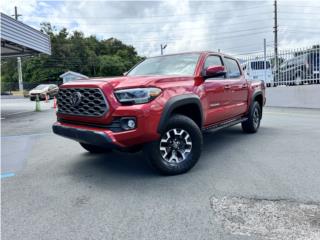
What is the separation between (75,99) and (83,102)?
171 millimetres

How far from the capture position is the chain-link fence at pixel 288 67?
13000 mm

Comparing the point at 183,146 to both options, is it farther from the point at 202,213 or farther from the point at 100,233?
the point at 100,233

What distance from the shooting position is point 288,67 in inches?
551

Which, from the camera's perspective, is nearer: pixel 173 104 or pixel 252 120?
pixel 173 104

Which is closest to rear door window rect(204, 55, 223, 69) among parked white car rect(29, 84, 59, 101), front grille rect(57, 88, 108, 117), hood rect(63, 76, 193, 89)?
hood rect(63, 76, 193, 89)

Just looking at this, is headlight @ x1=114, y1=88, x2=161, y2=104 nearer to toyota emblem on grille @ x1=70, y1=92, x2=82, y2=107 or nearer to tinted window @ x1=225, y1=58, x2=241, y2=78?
toyota emblem on grille @ x1=70, y1=92, x2=82, y2=107

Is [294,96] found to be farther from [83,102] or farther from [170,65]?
[83,102]

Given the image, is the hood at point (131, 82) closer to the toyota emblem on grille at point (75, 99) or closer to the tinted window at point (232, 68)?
the toyota emblem on grille at point (75, 99)

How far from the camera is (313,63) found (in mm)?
13102

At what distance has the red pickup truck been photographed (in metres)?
3.95

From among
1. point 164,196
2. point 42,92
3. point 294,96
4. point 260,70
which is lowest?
point 164,196

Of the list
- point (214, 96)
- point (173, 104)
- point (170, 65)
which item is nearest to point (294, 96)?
point (214, 96)

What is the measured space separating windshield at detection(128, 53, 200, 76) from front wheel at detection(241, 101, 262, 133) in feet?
8.38

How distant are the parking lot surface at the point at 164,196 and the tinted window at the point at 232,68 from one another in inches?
59.1
